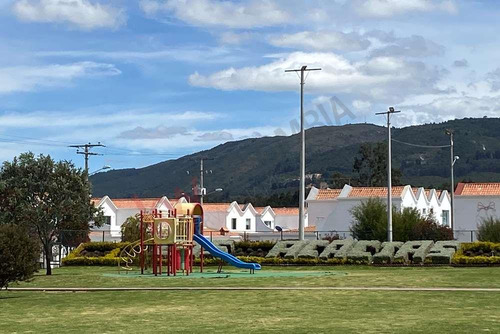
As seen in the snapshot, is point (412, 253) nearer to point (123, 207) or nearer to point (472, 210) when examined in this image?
point (472, 210)

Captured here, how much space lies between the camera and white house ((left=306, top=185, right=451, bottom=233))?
263 ft

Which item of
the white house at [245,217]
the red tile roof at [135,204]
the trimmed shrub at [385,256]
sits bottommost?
the trimmed shrub at [385,256]

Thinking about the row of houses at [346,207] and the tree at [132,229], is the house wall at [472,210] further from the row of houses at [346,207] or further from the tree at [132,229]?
the tree at [132,229]

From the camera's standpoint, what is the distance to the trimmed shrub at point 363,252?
4644 cm

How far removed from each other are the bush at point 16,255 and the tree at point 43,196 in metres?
13.4

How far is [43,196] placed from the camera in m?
41.3

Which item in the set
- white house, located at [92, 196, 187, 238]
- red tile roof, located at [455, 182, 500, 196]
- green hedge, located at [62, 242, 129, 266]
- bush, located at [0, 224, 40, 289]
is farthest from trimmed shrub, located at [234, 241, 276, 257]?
white house, located at [92, 196, 187, 238]

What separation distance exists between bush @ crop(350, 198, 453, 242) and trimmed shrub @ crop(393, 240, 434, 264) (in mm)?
8793

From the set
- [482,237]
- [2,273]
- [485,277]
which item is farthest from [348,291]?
[482,237]

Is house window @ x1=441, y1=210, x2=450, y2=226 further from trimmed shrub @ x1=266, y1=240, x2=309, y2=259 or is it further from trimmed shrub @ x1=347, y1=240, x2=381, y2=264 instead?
trimmed shrub @ x1=347, y1=240, x2=381, y2=264

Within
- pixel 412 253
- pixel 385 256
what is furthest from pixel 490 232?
pixel 385 256

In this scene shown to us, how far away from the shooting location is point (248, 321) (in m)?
20.0

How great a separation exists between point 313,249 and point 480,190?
38.9 meters

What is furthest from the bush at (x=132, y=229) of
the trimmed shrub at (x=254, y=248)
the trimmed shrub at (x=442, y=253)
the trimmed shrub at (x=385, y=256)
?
the trimmed shrub at (x=442, y=253)
